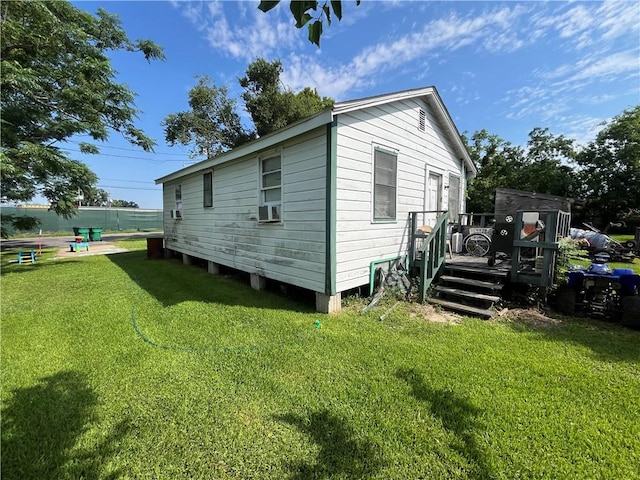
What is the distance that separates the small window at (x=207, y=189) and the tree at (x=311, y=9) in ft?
23.2

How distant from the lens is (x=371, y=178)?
5000 millimetres

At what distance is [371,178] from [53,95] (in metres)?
9.46

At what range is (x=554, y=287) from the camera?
4.64m

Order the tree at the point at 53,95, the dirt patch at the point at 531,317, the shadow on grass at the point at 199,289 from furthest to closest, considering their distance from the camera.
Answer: the tree at the point at 53,95 < the shadow on grass at the point at 199,289 < the dirt patch at the point at 531,317

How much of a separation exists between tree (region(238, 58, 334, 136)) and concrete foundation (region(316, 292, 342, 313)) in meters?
18.8

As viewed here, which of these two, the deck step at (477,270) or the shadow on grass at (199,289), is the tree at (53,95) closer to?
the shadow on grass at (199,289)

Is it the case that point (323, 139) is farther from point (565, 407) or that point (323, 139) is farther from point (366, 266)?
point (565, 407)

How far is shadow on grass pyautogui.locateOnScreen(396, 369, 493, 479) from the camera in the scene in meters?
1.78

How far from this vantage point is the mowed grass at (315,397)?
70.1 inches

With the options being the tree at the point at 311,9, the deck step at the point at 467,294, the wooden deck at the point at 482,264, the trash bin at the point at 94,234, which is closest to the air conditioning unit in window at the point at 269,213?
the deck step at the point at 467,294

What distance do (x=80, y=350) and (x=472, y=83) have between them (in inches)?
429

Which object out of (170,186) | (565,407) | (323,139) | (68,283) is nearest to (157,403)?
(565,407)

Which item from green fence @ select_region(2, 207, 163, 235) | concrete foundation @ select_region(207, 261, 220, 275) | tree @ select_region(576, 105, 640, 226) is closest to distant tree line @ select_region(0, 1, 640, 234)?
concrete foundation @ select_region(207, 261, 220, 275)

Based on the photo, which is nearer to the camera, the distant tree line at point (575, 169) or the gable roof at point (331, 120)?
the gable roof at point (331, 120)
